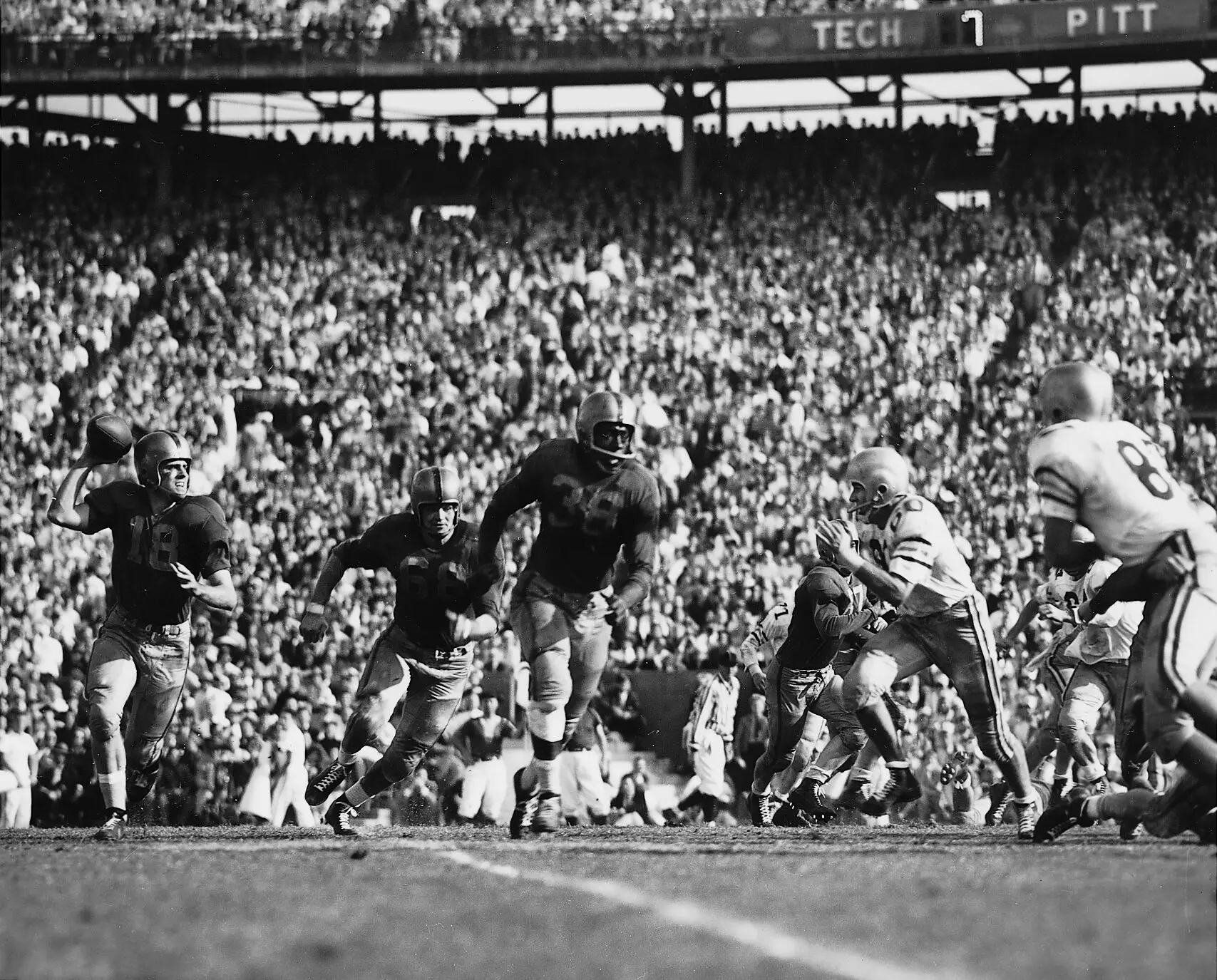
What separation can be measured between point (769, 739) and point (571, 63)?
18.8m

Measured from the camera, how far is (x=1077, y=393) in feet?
26.5

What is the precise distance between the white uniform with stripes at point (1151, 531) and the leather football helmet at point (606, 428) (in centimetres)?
236

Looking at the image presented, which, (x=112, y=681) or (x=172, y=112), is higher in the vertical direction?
(x=172, y=112)

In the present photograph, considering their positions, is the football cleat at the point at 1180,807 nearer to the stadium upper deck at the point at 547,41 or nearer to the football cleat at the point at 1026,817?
the football cleat at the point at 1026,817

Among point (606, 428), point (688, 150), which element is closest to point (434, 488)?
point (606, 428)

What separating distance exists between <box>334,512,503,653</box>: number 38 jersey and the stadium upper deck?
62.5ft

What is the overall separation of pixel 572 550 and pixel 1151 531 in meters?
3.08

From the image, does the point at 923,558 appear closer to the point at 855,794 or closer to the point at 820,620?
the point at 820,620

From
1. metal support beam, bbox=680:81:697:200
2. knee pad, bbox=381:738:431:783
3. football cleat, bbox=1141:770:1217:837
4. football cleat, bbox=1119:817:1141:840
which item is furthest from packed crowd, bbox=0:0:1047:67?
football cleat, bbox=1141:770:1217:837

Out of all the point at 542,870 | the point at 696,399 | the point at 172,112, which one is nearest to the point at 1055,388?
the point at 542,870

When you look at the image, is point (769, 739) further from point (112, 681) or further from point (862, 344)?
point (862, 344)

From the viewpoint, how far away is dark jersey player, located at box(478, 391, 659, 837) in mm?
9617

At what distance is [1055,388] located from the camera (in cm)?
813

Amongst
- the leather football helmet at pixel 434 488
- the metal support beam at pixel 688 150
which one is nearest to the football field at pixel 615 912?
the leather football helmet at pixel 434 488
